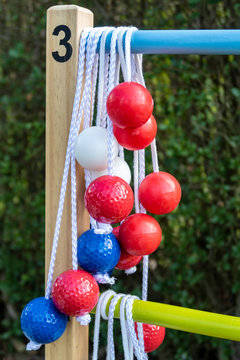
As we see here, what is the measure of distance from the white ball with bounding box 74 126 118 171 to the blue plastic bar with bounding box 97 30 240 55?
15 centimetres

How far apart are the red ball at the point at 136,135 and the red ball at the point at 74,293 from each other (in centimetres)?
21

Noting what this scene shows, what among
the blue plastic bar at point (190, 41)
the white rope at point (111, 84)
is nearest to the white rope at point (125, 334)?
the white rope at point (111, 84)

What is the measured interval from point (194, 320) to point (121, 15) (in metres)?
1.25

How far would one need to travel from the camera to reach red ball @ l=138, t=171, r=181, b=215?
28.9 inches

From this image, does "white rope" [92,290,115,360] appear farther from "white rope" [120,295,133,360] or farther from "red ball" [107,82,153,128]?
"red ball" [107,82,153,128]

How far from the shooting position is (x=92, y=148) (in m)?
0.69

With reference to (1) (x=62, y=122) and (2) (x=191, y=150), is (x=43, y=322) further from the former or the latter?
(2) (x=191, y=150)

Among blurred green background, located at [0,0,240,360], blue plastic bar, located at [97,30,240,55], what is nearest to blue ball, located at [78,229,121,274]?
blue plastic bar, located at [97,30,240,55]

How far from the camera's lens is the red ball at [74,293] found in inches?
26.6

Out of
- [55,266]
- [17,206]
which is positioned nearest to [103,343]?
[17,206]

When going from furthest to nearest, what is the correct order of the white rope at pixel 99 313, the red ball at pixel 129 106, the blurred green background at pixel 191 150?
the blurred green background at pixel 191 150 → the white rope at pixel 99 313 → the red ball at pixel 129 106

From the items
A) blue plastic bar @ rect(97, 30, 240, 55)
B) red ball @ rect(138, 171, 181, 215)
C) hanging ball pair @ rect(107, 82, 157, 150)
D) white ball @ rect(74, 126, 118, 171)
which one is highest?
blue plastic bar @ rect(97, 30, 240, 55)

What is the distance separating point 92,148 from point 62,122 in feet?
0.28

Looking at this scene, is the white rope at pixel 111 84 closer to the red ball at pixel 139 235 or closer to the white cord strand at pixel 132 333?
the red ball at pixel 139 235
